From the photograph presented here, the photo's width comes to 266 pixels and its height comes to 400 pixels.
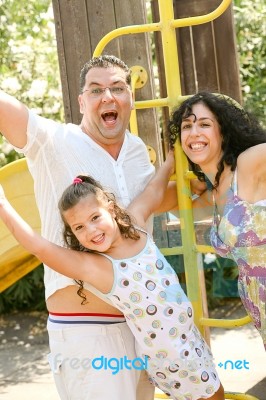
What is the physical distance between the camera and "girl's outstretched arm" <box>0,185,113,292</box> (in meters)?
2.97

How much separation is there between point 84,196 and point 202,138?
51 cm

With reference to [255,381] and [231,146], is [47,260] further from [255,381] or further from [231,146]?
[255,381]

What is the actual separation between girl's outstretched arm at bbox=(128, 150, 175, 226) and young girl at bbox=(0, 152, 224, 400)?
0.06 metres

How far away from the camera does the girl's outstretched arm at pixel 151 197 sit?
3.25 metres

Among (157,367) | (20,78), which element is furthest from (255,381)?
(20,78)

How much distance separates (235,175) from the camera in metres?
3.14

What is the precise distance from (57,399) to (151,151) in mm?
1631

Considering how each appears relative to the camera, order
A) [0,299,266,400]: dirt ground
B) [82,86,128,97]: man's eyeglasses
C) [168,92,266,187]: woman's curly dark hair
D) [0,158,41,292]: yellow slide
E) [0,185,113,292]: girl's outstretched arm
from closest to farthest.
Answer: [0,185,113,292]: girl's outstretched arm, [168,92,266,187]: woman's curly dark hair, [82,86,128,97]: man's eyeglasses, [0,158,41,292]: yellow slide, [0,299,266,400]: dirt ground

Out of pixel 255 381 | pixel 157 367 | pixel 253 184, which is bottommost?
pixel 255 381

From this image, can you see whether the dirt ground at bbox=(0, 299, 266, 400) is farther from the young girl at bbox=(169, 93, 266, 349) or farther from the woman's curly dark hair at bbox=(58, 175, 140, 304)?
the woman's curly dark hair at bbox=(58, 175, 140, 304)

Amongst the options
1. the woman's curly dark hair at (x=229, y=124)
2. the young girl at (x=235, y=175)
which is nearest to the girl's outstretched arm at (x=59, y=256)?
the young girl at (x=235, y=175)

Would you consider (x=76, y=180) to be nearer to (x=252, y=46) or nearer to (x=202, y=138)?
(x=202, y=138)

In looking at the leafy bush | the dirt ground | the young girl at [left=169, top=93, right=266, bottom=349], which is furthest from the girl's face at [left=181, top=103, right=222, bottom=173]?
the leafy bush

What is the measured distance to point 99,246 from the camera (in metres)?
3.04
